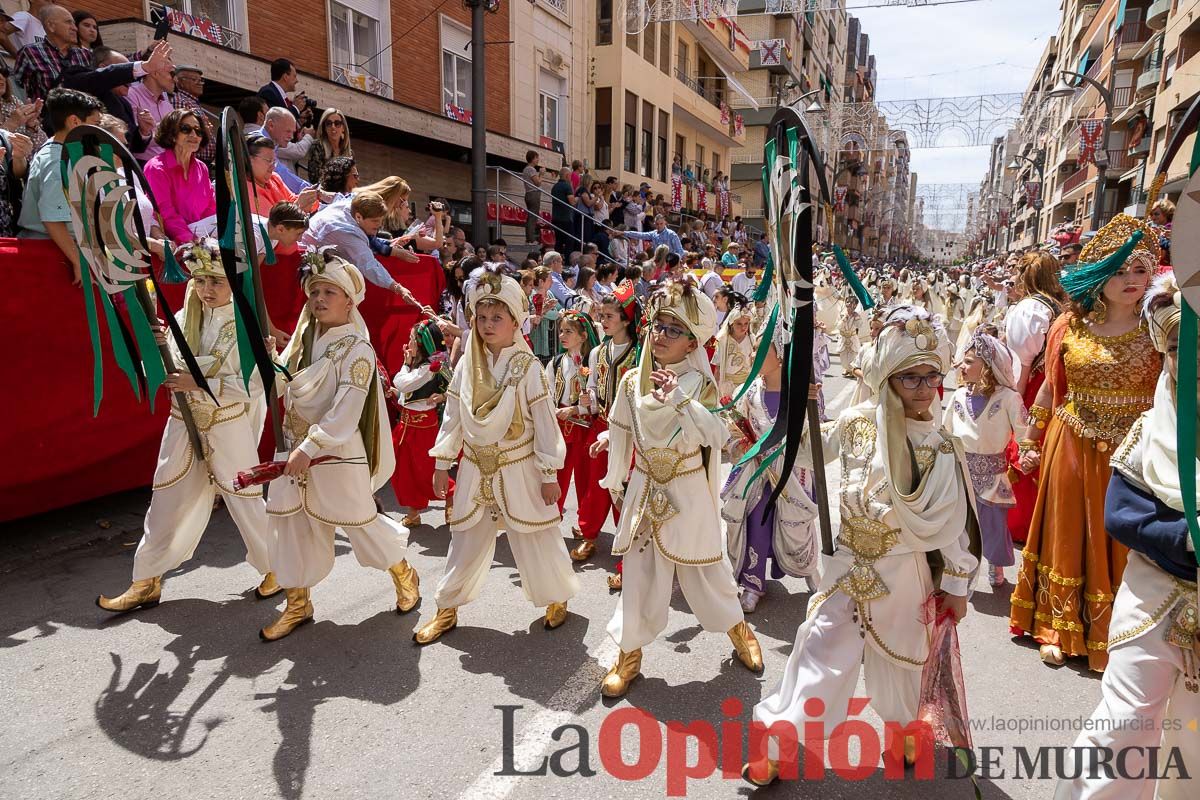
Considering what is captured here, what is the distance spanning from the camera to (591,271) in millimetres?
10461

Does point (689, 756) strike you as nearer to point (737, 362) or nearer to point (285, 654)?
point (285, 654)

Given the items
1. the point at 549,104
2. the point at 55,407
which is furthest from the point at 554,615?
the point at 549,104

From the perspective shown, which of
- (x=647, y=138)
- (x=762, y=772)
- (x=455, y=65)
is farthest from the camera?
(x=647, y=138)

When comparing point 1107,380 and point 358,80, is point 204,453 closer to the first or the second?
point 1107,380

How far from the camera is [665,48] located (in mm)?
26047

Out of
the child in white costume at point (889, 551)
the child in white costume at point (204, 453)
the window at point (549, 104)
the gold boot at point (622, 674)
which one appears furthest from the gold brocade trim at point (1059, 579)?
the window at point (549, 104)

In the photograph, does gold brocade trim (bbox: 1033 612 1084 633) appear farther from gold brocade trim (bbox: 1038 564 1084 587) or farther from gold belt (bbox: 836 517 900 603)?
gold belt (bbox: 836 517 900 603)

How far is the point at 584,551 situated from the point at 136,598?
271 cm

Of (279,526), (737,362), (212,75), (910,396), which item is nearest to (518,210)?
(212,75)

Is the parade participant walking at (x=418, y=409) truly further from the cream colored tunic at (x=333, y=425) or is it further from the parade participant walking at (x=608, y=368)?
the cream colored tunic at (x=333, y=425)

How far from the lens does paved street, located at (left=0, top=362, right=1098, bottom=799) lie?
110 inches

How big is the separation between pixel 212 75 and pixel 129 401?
21.1 feet

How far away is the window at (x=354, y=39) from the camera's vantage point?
516 inches

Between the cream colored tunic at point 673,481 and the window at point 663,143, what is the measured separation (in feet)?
81.3
